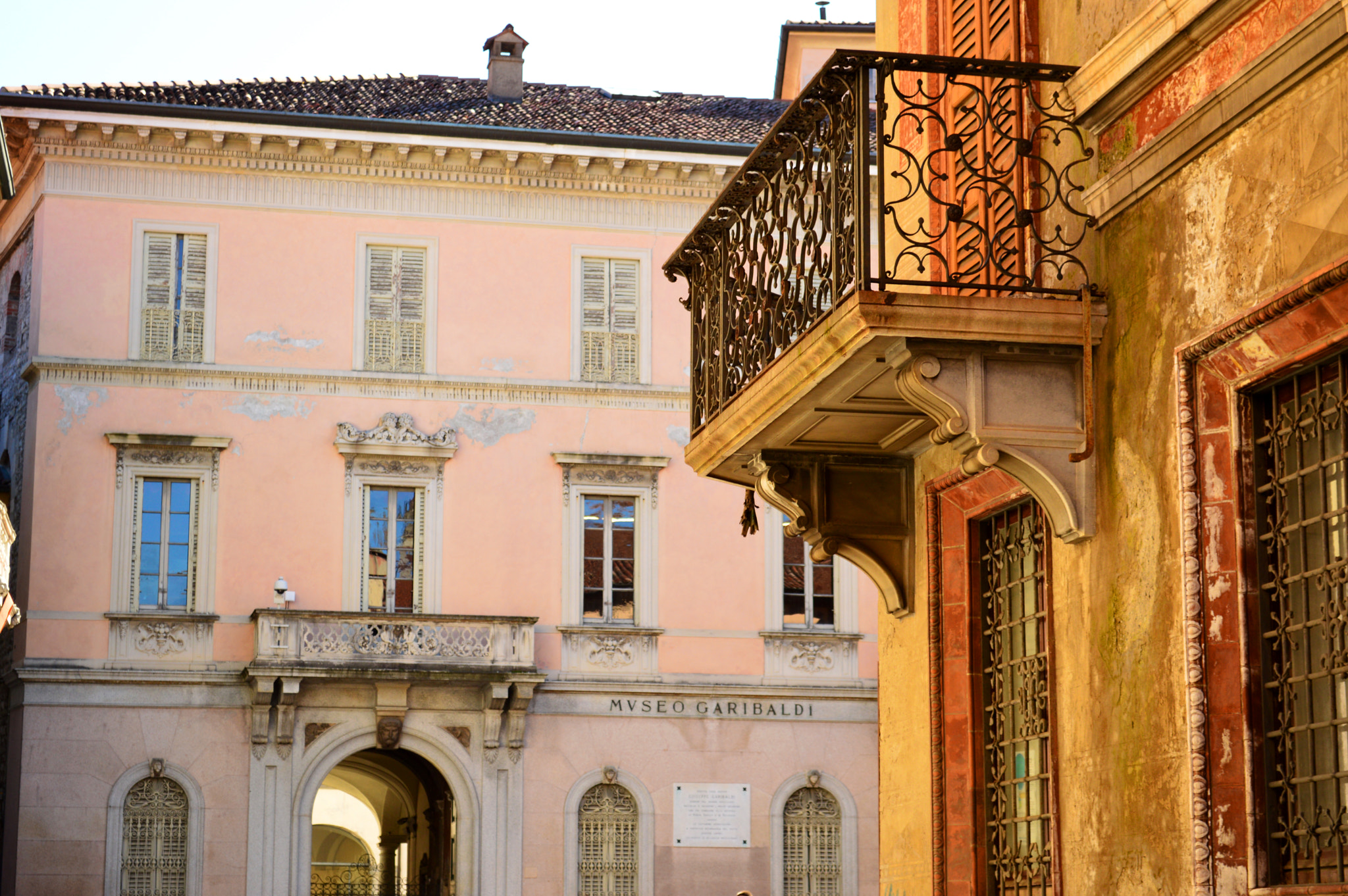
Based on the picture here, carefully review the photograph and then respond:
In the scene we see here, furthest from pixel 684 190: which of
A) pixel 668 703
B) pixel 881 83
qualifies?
pixel 881 83

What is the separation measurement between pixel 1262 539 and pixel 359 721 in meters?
22.2

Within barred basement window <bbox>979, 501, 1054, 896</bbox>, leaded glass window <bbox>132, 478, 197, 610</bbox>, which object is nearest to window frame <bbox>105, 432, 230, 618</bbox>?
leaded glass window <bbox>132, 478, 197, 610</bbox>

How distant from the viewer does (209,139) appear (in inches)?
1145

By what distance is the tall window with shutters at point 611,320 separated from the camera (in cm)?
2978

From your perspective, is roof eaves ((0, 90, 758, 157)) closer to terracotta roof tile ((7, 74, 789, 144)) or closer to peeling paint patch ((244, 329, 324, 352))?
terracotta roof tile ((7, 74, 789, 144))

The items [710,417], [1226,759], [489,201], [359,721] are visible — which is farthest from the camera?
[489,201]

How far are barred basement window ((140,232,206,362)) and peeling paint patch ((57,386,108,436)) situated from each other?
83 cm

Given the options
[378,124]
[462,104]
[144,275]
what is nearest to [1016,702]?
[378,124]

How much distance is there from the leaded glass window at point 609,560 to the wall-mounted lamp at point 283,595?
4.17 m

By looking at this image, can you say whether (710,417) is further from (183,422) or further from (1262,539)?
(183,422)

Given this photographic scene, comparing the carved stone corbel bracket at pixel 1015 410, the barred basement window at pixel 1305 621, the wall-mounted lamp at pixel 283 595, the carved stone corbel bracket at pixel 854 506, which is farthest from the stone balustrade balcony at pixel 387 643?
the barred basement window at pixel 1305 621

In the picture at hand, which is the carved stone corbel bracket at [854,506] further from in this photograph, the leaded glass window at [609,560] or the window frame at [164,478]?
the window frame at [164,478]

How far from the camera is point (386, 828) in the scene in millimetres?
40094

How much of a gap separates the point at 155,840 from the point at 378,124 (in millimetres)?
10676
